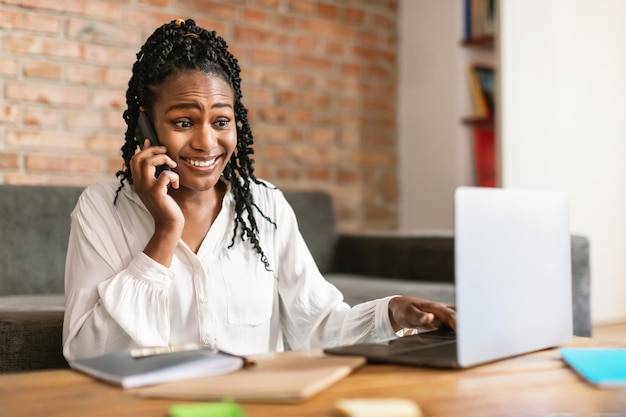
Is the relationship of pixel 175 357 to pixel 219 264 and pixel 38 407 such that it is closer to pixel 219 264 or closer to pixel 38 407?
pixel 38 407

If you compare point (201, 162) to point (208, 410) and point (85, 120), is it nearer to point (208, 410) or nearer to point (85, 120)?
point (208, 410)

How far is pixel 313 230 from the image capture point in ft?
A: 10.2

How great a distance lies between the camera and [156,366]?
89cm

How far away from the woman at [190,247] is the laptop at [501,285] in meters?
0.25

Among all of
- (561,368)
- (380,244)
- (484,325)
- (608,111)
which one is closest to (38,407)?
(484,325)

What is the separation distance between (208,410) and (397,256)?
7.51 ft

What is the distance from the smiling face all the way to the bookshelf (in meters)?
2.31

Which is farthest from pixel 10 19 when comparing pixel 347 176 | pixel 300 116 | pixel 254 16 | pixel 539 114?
pixel 539 114

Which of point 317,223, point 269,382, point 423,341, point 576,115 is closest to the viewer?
point 269,382

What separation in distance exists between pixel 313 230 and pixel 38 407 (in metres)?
2.36

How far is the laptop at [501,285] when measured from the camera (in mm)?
917

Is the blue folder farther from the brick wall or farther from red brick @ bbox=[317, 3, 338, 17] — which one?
red brick @ bbox=[317, 3, 338, 17]

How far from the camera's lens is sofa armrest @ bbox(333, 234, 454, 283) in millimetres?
2797

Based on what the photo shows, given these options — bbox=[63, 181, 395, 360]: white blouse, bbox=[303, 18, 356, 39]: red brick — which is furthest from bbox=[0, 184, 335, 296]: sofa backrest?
bbox=[303, 18, 356, 39]: red brick
